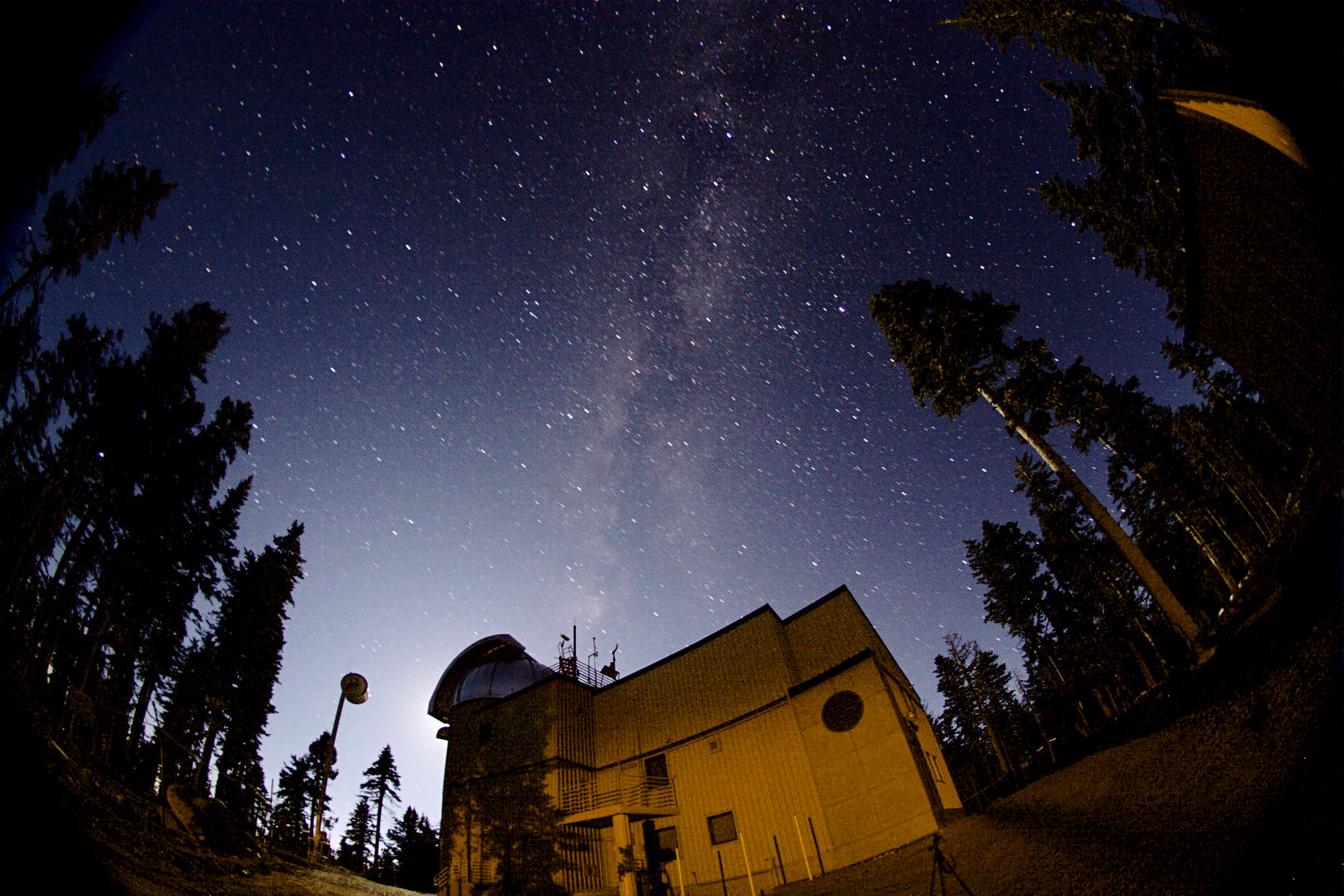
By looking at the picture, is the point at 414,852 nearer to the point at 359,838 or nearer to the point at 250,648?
the point at 359,838

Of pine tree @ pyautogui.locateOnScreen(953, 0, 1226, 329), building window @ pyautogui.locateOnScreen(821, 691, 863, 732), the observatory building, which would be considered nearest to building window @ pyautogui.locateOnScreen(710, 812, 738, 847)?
the observatory building

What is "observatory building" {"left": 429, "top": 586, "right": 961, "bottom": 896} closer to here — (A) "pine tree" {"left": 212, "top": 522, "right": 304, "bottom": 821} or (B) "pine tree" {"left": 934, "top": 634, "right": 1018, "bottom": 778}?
(A) "pine tree" {"left": 212, "top": 522, "right": 304, "bottom": 821}

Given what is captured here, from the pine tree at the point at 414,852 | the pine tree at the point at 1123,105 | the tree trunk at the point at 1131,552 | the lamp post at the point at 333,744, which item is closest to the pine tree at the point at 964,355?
the tree trunk at the point at 1131,552

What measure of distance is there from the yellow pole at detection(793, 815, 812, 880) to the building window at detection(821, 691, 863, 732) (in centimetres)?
304

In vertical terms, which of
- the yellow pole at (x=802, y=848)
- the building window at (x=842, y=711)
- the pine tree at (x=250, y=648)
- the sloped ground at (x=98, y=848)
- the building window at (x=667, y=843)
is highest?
the pine tree at (x=250, y=648)

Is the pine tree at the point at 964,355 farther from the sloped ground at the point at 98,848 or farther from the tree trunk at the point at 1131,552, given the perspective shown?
the sloped ground at the point at 98,848

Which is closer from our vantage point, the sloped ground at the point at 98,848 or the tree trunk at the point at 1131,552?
the sloped ground at the point at 98,848

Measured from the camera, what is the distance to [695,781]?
58.9ft

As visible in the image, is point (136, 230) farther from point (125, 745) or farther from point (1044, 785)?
point (1044, 785)

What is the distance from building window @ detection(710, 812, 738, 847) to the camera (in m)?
16.5

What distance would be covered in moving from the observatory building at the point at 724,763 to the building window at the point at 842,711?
46 mm

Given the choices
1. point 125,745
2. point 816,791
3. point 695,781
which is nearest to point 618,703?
point 695,781

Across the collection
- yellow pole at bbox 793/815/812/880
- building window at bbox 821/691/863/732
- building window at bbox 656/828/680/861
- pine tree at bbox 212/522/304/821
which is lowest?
yellow pole at bbox 793/815/812/880

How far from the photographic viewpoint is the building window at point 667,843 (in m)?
17.1
